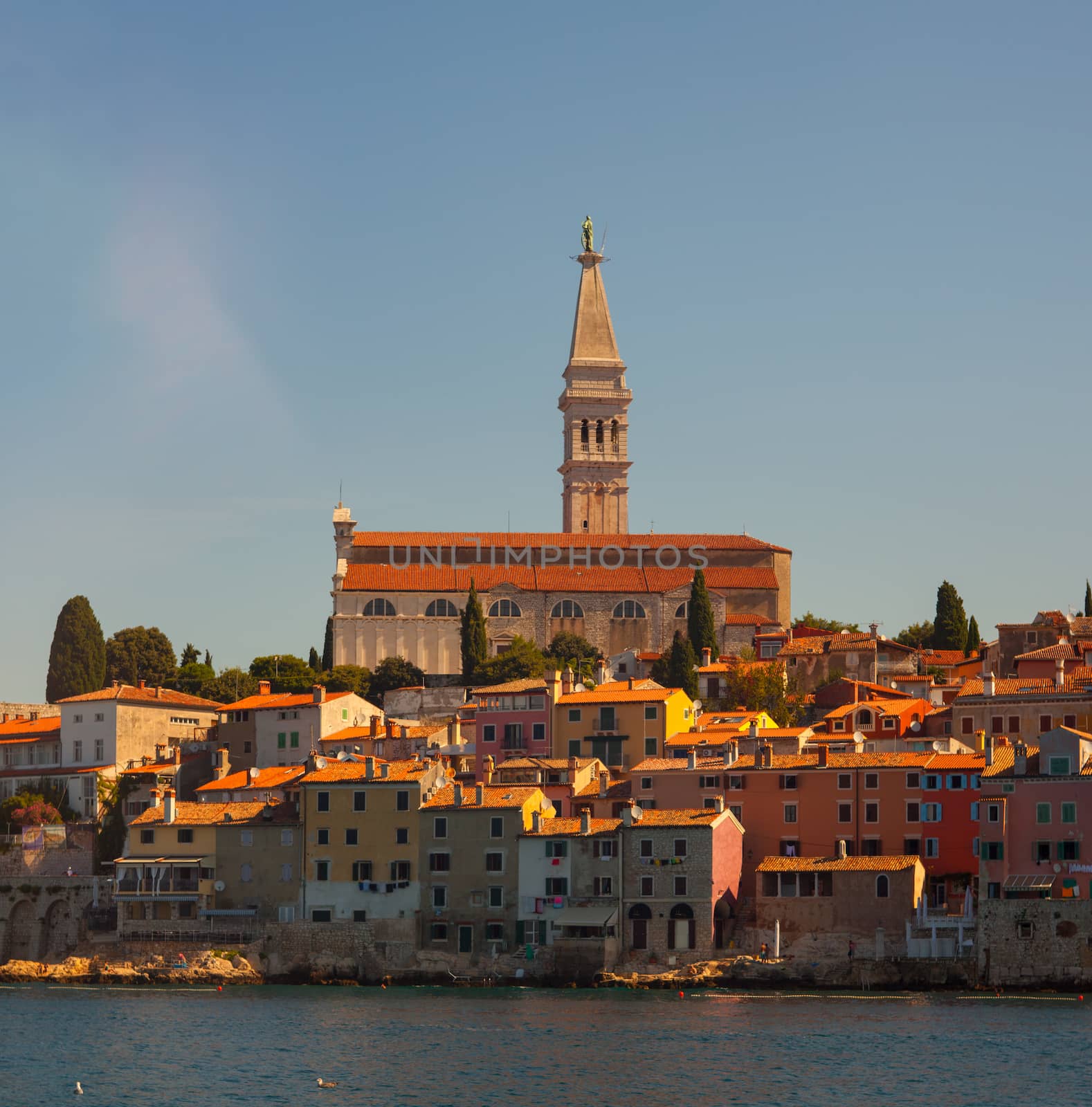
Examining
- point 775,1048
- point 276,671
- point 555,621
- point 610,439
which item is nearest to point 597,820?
point 775,1048

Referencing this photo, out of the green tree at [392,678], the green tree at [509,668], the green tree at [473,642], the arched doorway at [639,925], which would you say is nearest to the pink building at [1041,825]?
the arched doorway at [639,925]

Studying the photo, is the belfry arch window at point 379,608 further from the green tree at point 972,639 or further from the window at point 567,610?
the green tree at point 972,639

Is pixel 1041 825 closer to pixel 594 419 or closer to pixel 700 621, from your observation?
pixel 700 621

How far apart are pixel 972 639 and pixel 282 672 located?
32600 mm

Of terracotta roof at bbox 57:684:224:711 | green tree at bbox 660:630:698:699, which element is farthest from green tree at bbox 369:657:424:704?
terracotta roof at bbox 57:684:224:711

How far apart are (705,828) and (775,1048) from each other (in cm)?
1224

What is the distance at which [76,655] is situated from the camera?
107m

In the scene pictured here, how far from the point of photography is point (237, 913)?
65562mm

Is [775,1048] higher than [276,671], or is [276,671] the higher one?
[276,671]

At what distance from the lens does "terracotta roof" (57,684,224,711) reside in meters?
82.8

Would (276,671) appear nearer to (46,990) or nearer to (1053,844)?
(46,990)

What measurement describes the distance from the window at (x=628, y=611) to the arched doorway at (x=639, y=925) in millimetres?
54315

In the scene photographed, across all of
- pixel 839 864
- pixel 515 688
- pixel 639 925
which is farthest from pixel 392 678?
pixel 839 864

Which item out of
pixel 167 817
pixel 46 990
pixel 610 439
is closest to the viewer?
pixel 46 990
